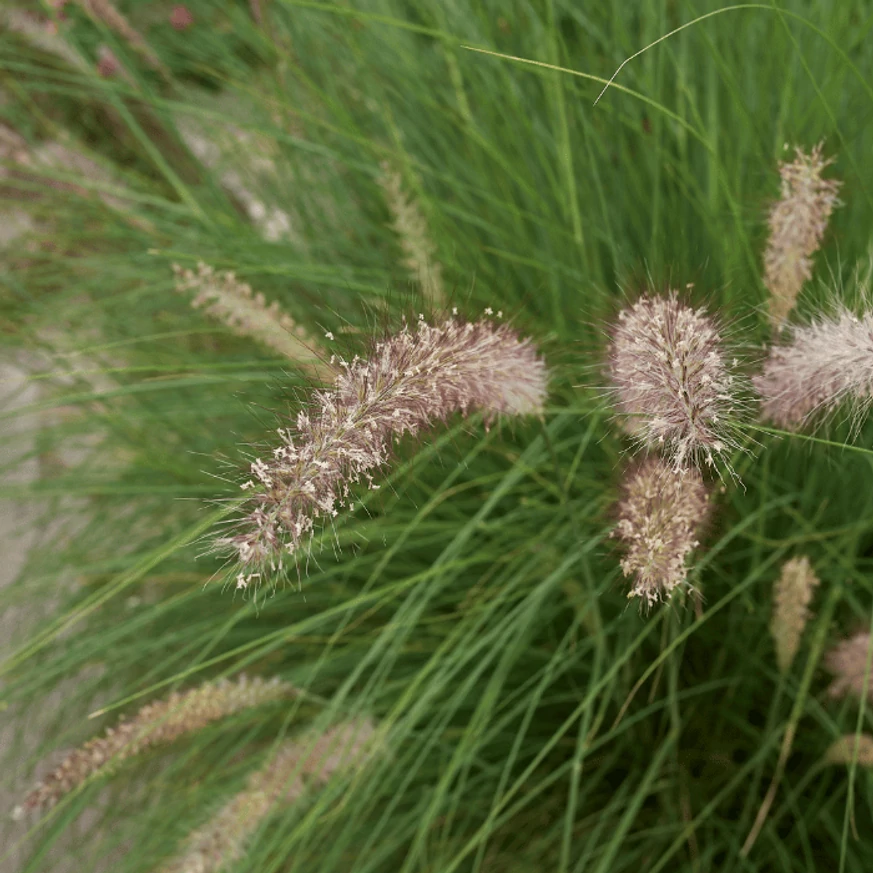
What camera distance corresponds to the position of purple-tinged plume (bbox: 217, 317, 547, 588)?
0.72 metres

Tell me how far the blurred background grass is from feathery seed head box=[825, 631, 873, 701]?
0.04 meters

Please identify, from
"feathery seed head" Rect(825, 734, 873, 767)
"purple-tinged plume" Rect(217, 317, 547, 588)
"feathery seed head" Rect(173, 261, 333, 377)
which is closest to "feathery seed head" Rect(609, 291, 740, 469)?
"purple-tinged plume" Rect(217, 317, 547, 588)

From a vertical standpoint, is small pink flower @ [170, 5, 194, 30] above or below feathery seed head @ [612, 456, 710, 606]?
above

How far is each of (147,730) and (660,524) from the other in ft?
2.08

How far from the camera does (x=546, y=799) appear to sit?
5.22 feet

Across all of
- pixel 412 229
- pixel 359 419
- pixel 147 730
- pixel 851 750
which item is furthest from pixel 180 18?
pixel 851 750

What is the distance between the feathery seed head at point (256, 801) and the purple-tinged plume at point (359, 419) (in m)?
0.49

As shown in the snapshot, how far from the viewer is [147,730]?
3.65 ft

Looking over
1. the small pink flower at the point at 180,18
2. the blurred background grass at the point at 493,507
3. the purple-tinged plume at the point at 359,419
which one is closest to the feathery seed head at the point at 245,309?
the blurred background grass at the point at 493,507

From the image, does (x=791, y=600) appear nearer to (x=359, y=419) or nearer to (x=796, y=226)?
(x=796, y=226)

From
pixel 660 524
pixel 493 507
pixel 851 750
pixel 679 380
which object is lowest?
pixel 851 750

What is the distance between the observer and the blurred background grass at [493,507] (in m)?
1.34

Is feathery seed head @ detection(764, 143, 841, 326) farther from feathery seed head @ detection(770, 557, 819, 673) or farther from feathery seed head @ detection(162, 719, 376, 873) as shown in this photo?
feathery seed head @ detection(162, 719, 376, 873)

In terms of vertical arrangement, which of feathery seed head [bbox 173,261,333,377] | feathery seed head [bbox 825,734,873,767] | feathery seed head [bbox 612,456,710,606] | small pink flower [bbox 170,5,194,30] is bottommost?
feathery seed head [bbox 825,734,873,767]
